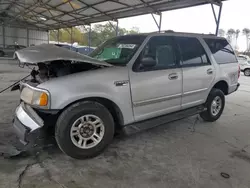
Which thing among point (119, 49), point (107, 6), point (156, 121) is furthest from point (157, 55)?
point (107, 6)

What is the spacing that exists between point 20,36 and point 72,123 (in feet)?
113

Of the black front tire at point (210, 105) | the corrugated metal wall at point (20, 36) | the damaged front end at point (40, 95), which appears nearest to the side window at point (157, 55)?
the damaged front end at point (40, 95)

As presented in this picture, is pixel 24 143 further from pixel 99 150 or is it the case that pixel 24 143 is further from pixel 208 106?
pixel 208 106

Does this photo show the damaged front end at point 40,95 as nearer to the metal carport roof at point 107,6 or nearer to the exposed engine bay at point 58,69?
the exposed engine bay at point 58,69

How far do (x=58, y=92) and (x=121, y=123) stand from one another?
1.05m

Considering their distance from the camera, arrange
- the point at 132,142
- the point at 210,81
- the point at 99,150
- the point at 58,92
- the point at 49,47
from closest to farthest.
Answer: the point at 58,92
the point at 99,150
the point at 49,47
the point at 132,142
the point at 210,81

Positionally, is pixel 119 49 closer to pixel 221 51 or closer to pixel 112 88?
pixel 112 88

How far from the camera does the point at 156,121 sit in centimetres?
350

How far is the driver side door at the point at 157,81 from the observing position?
319 centimetres

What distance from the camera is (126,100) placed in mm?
3066

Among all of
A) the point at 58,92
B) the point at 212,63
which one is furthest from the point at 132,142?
the point at 212,63

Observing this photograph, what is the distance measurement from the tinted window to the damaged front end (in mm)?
2653

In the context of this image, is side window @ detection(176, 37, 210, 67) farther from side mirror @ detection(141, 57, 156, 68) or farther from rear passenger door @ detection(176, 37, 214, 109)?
side mirror @ detection(141, 57, 156, 68)

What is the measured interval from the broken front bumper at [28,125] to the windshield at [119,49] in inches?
54.5
